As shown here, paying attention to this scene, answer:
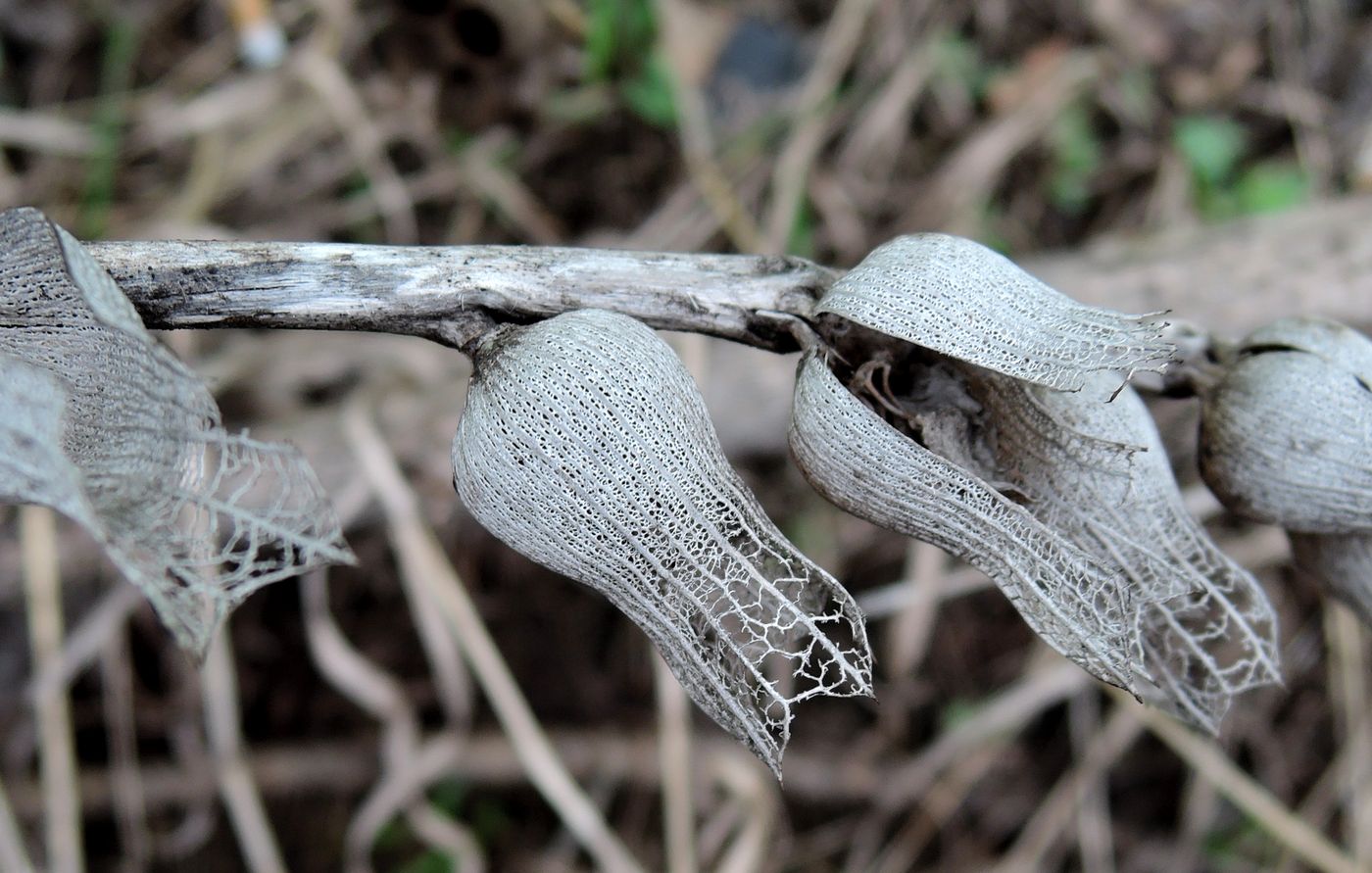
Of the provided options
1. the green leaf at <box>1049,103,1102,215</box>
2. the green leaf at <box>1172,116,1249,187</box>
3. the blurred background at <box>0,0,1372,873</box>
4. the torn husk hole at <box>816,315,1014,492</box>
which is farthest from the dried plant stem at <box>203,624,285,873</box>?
the green leaf at <box>1172,116,1249,187</box>

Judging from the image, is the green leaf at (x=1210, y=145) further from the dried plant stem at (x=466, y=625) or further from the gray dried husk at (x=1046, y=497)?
the dried plant stem at (x=466, y=625)

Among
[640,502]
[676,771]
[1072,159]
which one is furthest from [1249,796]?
[640,502]

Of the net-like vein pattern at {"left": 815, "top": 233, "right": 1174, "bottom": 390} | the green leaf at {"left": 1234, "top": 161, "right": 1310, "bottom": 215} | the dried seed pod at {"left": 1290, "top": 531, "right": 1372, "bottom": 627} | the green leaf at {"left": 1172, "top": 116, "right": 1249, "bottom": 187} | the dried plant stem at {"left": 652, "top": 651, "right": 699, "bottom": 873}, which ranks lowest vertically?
the dried plant stem at {"left": 652, "top": 651, "right": 699, "bottom": 873}

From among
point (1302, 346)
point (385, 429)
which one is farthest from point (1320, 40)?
point (385, 429)

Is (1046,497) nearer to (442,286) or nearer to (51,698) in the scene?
(442,286)

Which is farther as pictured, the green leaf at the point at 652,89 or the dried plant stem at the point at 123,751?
the green leaf at the point at 652,89

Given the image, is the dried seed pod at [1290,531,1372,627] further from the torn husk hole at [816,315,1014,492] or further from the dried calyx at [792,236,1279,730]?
the torn husk hole at [816,315,1014,492]

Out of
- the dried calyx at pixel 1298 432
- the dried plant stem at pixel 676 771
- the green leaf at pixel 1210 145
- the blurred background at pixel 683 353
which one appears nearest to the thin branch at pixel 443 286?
the dried calyx at pixel 1298 432
